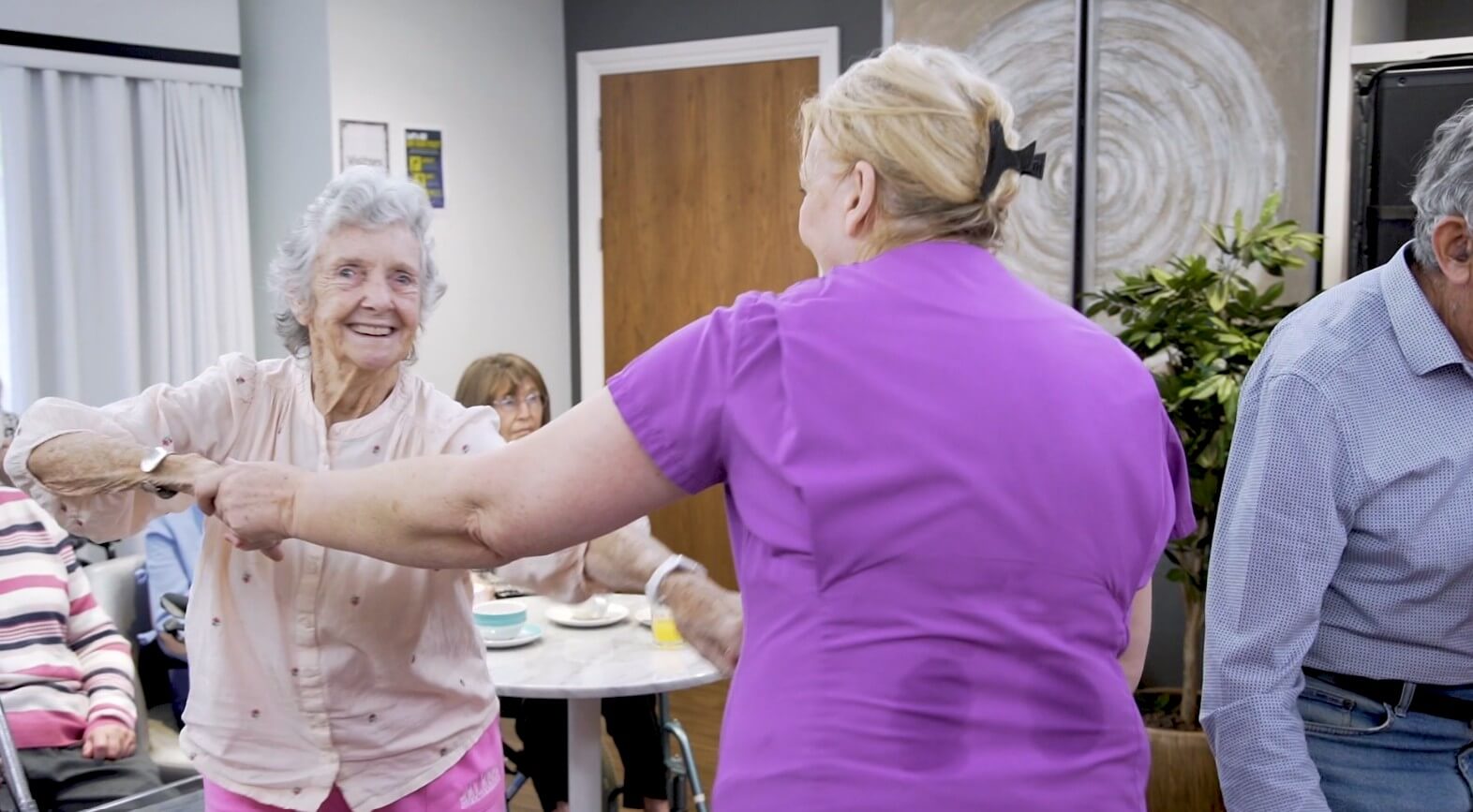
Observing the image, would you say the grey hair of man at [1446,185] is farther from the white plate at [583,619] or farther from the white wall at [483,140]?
the white wall at [483,140]

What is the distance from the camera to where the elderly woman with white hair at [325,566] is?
165 centimetres

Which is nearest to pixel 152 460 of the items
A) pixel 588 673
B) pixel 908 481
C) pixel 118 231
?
pixel 908 481

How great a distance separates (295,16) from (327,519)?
12.6 feet

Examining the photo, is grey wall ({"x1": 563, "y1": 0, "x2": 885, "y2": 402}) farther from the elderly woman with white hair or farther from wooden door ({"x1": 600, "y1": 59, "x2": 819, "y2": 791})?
the elderly woman with white hair

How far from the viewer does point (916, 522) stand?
42.4 inches

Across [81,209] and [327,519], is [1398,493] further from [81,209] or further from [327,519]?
[81,209]

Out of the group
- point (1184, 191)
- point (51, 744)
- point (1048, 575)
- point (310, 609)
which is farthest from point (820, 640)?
point (1184, 191)

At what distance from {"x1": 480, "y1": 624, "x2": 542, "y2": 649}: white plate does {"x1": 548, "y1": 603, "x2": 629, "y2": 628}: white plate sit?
0.10m

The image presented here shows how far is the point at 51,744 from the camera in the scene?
286 cm

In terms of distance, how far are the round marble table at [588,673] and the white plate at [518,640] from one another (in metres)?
Result: 0.01

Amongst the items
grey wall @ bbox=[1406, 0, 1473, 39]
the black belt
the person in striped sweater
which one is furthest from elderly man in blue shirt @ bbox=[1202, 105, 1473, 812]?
grey wall @ bbox=[1406, 0, 1473, 39]

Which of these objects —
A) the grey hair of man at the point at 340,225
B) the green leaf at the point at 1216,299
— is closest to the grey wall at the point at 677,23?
the green leaf at the point at 1216,299

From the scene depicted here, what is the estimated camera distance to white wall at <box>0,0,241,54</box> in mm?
4148

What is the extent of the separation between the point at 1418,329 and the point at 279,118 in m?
4.15
